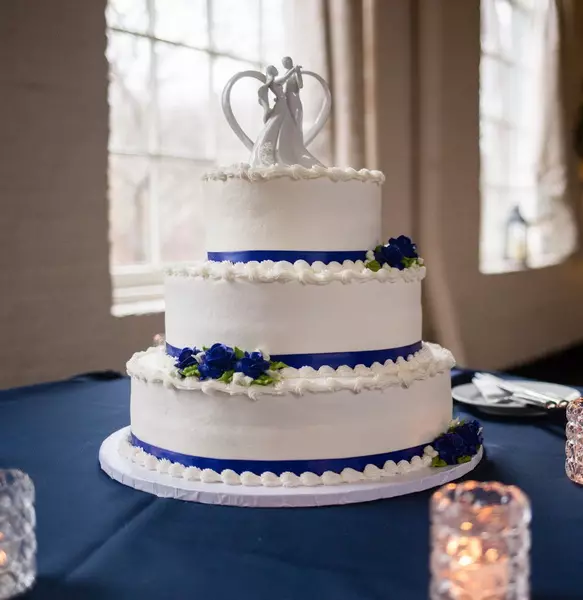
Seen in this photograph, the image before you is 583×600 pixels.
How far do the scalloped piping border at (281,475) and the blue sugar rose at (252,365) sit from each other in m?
0.16

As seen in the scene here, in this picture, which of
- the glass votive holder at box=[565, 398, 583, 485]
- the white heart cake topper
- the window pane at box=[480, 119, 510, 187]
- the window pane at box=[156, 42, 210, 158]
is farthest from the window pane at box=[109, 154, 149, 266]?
the window pane at box=[480, 119, 510, 187]

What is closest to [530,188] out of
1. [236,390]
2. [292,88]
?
[292,88]

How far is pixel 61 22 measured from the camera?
7.19 ft

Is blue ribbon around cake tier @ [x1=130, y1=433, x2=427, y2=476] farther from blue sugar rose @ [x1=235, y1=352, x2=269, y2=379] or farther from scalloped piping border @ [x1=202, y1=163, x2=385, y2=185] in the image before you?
scalloped piping border @ [x1=202, y1=163, x2=385, y2=185]

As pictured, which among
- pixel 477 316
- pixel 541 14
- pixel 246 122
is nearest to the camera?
pixel 246 122

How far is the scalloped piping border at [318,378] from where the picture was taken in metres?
1.19

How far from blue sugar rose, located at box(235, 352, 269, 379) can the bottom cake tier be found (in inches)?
1.1

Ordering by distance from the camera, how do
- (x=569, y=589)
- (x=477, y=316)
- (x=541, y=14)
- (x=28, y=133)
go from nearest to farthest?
(x=569, y=589) < (x=28, y=133) < (x=477, y=316) < (x=541, y=14)

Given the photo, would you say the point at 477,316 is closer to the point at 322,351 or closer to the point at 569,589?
the point at 322,351

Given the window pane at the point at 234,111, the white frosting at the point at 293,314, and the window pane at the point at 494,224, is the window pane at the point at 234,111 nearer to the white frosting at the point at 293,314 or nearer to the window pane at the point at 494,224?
the white frosting at the point at 293,314

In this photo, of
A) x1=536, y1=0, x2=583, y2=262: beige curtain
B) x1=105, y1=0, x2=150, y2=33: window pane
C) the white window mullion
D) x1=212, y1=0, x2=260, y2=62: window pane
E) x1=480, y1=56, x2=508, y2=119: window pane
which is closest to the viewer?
x1=105, y1=0, x2=150, y2=33: window pane

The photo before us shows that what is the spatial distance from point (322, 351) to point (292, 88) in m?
0.51

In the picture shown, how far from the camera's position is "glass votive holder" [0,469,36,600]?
31.8 inches

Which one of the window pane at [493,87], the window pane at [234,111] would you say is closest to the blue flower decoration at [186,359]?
the window pane at [234,111]
